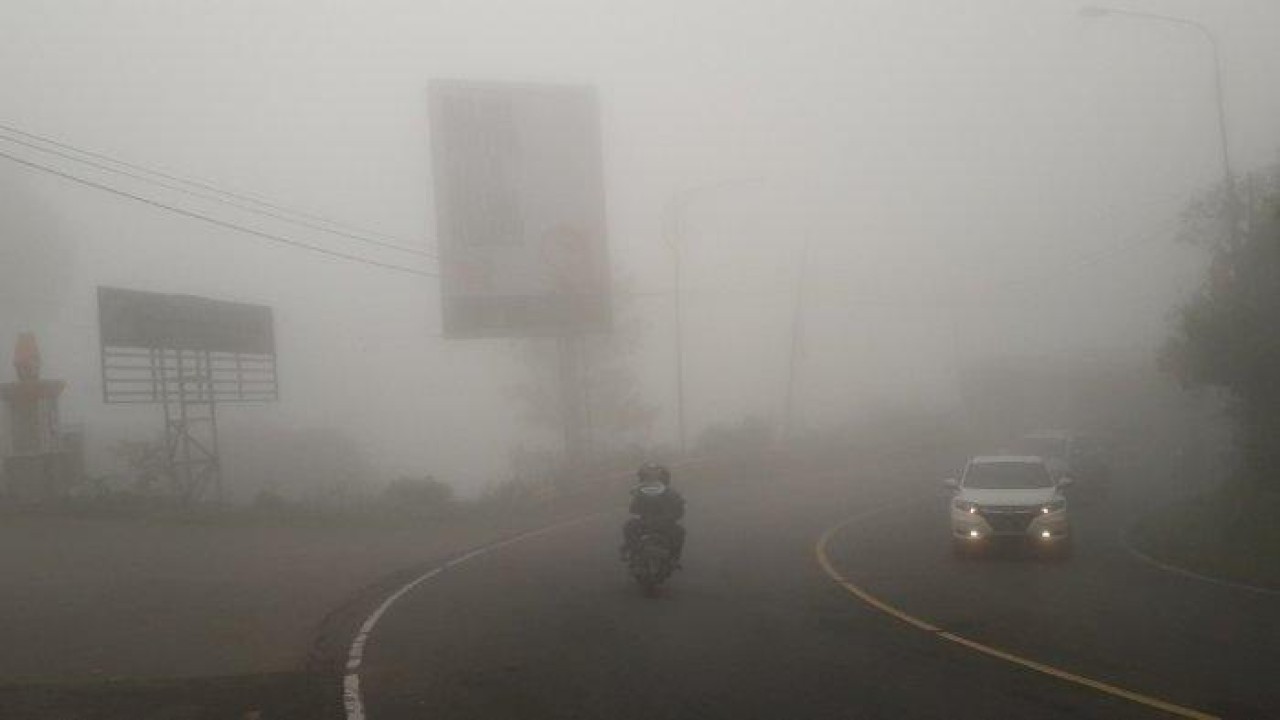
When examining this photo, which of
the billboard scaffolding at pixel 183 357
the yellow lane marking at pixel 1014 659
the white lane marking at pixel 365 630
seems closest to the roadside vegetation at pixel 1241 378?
the yellow lane marking at pixel 1014 659

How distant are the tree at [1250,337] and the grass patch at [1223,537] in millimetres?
1437

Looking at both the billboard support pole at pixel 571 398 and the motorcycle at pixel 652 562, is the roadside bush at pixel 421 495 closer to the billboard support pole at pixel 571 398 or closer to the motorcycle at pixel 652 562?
the billboard support pole at pixel 571 398

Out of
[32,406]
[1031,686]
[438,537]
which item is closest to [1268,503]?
[1031,686]

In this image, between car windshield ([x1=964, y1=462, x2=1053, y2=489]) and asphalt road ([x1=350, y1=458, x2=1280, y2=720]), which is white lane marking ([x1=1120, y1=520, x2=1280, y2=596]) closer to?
asphalt road ([x1=350, y1=458, x2=1280, y2=720])

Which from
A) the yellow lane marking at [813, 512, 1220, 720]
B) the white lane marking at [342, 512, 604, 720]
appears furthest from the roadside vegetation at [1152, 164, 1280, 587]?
the white lane marking at [342, 512, 604, 720]

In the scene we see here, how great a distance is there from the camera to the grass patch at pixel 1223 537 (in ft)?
59.4

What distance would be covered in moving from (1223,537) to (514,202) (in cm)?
1893

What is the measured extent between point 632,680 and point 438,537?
742 inches

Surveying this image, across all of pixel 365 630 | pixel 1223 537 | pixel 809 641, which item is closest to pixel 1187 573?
pixel 1223 537

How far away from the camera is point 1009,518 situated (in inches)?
787

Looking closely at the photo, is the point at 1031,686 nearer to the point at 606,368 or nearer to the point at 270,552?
the point at 270,552

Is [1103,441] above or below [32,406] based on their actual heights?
below

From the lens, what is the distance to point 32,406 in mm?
32531

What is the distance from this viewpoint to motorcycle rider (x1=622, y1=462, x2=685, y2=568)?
17109 millimetres
